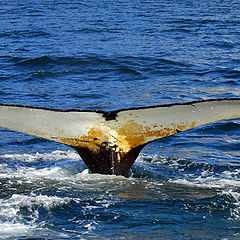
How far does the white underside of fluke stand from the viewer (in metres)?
5.12

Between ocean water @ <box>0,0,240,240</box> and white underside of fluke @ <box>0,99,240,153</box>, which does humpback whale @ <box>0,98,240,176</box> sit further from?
ocean water @ <box>0,0,240,240</box>

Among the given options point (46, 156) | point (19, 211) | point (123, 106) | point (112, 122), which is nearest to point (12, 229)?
point (19, 211)

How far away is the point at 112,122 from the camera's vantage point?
5.36 m

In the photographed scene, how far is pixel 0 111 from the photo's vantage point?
16.9ft

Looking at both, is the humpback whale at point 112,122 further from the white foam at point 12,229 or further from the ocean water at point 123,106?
the white foam at point 12,229

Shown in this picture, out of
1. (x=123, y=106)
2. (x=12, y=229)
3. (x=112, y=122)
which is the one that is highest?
(x=112, y=122)

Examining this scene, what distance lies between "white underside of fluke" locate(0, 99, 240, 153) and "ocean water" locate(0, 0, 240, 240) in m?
0.58

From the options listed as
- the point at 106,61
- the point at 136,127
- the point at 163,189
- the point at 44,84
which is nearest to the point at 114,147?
the point at 136,127

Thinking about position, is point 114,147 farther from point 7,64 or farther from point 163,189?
point 7,64

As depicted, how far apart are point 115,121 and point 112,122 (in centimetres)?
3

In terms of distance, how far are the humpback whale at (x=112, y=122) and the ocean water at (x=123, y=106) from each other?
50 cm

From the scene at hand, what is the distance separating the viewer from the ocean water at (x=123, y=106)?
16.3ft

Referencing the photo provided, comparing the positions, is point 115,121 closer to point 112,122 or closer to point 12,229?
point 112,122

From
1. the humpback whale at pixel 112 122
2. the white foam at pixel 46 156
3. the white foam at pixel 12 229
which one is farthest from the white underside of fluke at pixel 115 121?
the white foam at pixel 46 156
